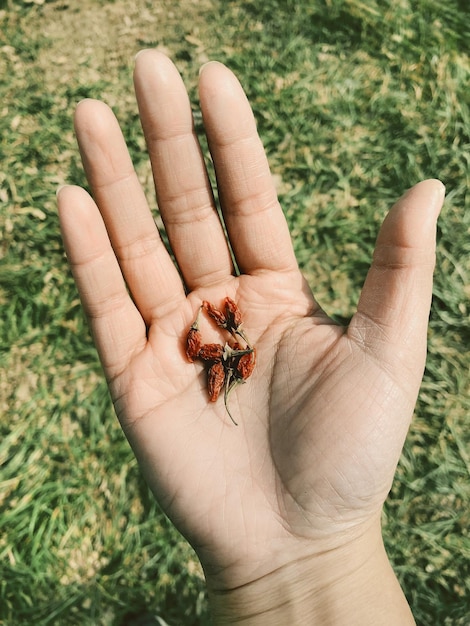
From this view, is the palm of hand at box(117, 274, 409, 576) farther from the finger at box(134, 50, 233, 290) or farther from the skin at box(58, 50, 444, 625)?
the finger at box(134, 50, 233, 290)

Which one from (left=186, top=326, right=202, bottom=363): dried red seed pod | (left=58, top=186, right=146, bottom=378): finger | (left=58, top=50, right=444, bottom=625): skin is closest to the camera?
(left=58, top=50, right=444, bottom=625): skin

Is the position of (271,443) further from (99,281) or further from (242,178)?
(242,178)

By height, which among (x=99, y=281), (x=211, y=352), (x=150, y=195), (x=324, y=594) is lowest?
(x=324, y=594)

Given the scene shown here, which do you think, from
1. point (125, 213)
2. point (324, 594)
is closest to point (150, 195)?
point (125, 213)

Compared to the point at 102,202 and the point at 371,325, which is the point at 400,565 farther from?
the point at 102,202

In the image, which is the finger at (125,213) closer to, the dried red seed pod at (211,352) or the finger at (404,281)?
the dried red seed pod at (211,352)

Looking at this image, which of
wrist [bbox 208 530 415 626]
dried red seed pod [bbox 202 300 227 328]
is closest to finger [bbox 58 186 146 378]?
dried red seed pod [bbox 202 300 227 328]

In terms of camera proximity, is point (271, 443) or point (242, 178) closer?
point (271, 443)
